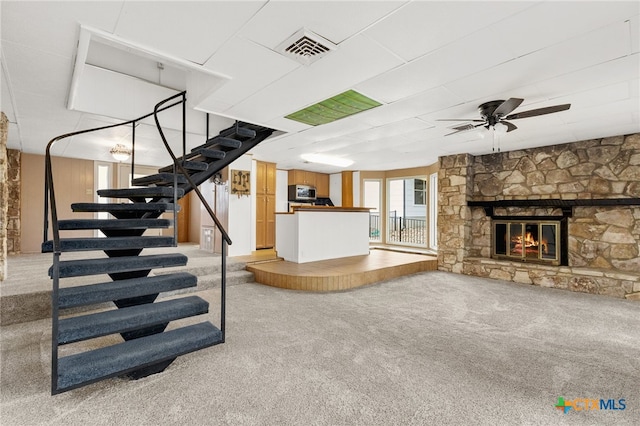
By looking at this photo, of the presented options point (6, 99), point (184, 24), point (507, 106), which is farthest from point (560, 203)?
point (6, 99)

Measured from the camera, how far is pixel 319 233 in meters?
6.38

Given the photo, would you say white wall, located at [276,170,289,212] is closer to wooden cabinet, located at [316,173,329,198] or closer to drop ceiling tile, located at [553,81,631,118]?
wooden cabinet, located at [316,173,329,198]

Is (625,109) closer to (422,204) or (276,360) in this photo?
(276,360)

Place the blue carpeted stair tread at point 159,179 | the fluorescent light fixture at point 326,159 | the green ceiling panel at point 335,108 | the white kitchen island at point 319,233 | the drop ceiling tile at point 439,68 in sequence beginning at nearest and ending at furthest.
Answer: the drop ceiling tile at point 439,68 → the blue carpeted stair tread at point 159,179 → the green ceiling panel at point 335,108 → the white kitchen island at point 319,233 → the fluorescent light fixture at point 326,159

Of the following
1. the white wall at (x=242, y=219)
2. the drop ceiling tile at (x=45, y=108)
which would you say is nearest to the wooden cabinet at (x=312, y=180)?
the white wall at (x=242, y=219)

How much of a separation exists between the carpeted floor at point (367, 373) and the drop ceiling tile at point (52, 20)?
2578mm

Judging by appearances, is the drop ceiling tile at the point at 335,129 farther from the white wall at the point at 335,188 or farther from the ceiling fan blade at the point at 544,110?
the white wall at the point at 335,188

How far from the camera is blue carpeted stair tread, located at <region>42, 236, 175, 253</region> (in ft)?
7.59

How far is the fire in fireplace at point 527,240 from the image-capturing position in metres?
5.61

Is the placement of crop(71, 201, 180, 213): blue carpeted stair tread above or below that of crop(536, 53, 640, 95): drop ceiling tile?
below

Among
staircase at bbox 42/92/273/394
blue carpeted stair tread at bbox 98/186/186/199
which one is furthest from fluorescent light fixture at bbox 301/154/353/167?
staircase at bbox 42/92/273/394

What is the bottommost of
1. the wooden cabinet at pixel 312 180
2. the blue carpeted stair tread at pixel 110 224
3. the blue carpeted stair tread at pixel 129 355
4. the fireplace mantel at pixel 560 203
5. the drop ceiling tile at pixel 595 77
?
the blue carpeted stair tread at pixel 129 355

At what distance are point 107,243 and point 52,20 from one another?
1681mm

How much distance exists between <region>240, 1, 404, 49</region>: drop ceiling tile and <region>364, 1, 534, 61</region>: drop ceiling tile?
113mm
